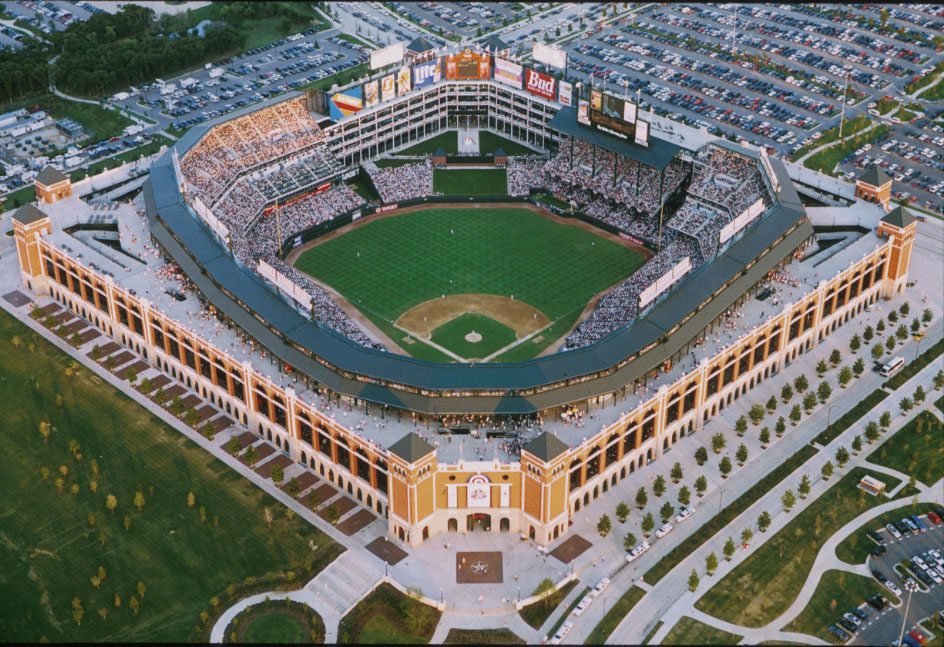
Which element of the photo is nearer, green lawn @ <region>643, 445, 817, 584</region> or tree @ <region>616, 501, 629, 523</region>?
green lawn @ <region>643, 445, 817, 584</region>

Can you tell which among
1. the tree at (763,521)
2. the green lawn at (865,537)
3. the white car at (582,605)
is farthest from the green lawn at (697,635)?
the green lawn at (865,537)

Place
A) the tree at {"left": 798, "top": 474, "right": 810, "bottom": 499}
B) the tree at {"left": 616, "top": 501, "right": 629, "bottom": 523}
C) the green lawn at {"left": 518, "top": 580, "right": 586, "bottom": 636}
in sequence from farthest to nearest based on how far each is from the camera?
the tree at {"left": 798, "top": 474, "right": 810, "bottom": 499} < the tree at {"left": 616, "top": 501, "right": 629, "bottom": 523} < the green lawn at {"left": 518, "top": 580, "right": 586, "bottom": 636}

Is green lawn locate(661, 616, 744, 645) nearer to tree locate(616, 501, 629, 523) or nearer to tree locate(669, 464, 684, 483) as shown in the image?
tree locate(616, 501, 629, 523)

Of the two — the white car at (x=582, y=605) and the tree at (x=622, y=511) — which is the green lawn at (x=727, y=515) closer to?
the tree at (x=622, y=511)

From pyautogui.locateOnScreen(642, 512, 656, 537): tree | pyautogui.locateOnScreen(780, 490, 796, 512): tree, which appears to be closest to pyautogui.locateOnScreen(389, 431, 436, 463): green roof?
pyautogui.locateOnScreen(642, 512, 656, 537): tree

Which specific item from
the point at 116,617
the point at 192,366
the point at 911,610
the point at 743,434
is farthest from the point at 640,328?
the point at 116,617

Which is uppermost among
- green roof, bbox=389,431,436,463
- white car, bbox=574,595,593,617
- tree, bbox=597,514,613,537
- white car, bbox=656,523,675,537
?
green roof, bbox=389,431,436,463

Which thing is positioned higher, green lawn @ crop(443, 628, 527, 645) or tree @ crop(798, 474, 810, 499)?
tree @ crop(798, 474, 810, 499)

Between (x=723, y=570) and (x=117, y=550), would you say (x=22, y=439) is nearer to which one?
(x=117, y=550)
